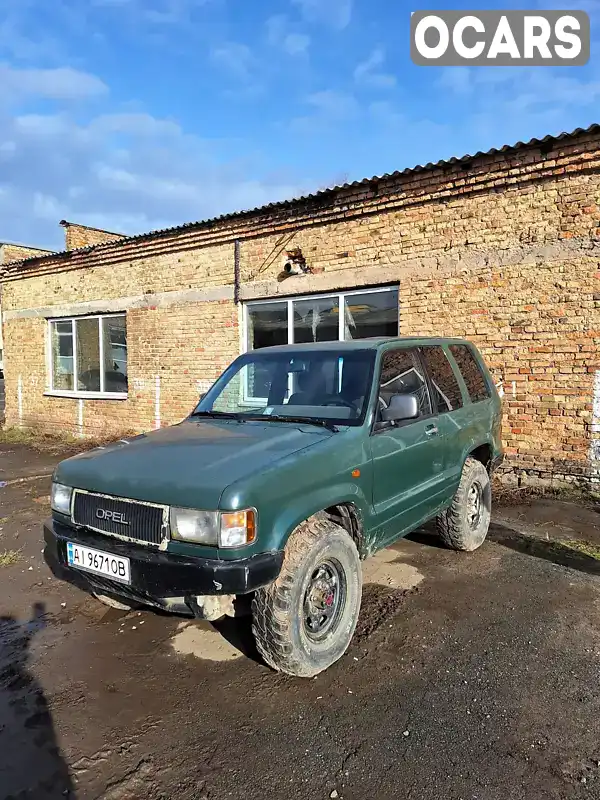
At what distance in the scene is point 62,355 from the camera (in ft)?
41.1

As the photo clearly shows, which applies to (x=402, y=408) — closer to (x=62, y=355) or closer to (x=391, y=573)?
(x=391, y=573)

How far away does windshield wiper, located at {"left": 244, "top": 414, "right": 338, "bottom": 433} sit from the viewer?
3.33 metres

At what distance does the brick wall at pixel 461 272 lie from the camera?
6.42 metres

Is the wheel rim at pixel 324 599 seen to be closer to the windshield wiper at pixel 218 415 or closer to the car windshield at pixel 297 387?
the car windshield at pixel 297 387

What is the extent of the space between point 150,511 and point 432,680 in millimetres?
1798

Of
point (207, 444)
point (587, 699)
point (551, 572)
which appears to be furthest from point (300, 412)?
point (551, 572)

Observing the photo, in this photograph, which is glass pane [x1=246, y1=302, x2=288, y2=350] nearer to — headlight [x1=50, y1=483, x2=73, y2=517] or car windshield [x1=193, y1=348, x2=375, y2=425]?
car windshield [x1=193, y1=348, x2=375, y2=425]

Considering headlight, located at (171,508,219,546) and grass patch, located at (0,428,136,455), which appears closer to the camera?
headlight, located at (171,508,219,546)

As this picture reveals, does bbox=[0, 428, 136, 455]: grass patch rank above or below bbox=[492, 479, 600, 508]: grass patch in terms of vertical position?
below

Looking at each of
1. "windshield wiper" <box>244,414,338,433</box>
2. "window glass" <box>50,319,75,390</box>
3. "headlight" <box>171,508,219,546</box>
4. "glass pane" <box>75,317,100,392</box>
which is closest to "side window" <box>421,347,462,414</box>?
"windshield wiper" <box>244,414,338,433</box>

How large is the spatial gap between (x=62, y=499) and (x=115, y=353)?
8836 millimetres

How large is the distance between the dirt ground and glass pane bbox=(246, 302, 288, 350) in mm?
5557

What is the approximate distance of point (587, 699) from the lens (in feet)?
8.77

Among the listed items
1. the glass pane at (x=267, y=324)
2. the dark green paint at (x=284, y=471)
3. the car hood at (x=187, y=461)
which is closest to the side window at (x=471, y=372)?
the dark green paint at (x=284, y=471)
